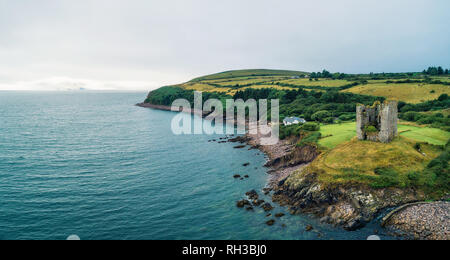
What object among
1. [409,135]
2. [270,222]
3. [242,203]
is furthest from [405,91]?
[270,222]

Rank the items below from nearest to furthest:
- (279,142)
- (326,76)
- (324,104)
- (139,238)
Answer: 1. (139,238)
2. (279,142)
3. (324,104)
4. (326,76)

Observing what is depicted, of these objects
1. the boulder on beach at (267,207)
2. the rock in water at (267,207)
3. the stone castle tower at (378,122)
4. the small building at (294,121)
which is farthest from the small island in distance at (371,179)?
the small building at (294,121)

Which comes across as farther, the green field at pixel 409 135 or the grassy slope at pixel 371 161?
the green field at pixel 409 135

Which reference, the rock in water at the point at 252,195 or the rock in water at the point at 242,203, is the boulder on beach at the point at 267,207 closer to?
the rock in water at the point at 242,203

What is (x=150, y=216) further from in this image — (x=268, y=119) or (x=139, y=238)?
(x=268, y=119)

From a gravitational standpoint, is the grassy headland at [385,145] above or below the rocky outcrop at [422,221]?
above
